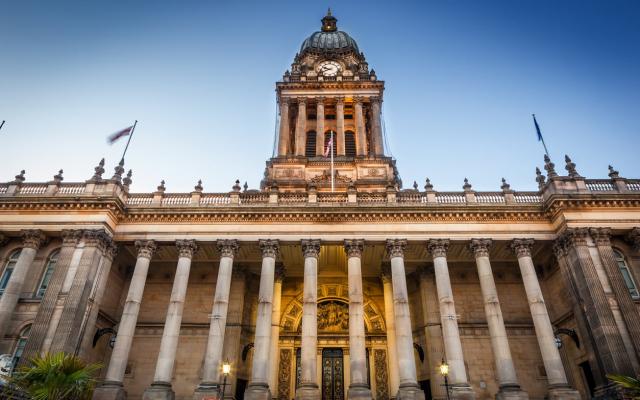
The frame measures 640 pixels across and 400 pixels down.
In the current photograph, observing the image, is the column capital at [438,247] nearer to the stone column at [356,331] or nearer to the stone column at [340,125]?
the stone column at [356,331]

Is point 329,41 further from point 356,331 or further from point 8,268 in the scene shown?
point 8,268

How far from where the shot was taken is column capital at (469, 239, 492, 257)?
24000mm

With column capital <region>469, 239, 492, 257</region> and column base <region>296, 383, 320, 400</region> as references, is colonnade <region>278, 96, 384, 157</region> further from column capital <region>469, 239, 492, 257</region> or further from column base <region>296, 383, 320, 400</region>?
column base <region>296, 383, 320, 400</region>

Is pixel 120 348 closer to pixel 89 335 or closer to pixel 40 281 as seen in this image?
pixel 89 335

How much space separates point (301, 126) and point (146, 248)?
745 inches

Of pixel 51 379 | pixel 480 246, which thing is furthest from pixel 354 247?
pixel 51 379

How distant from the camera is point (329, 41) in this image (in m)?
47.2

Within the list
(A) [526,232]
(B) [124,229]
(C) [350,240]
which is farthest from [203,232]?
(A) [526,232]

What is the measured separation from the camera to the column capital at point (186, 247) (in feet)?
80.5

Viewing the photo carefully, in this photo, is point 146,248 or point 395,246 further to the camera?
point 146,248

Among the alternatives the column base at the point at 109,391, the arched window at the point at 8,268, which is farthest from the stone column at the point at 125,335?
the arched window at the point at 8,268

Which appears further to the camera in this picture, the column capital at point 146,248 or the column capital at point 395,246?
the column capital at point 146,248

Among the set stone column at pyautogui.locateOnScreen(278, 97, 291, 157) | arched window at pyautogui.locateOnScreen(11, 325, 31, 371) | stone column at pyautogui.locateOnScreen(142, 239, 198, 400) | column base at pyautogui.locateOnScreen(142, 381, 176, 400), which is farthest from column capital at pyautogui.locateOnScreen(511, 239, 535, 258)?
arched window at pyautogui.locateOnScreen(11, 325, 31, 371)

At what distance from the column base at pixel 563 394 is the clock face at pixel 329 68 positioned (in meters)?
33.4
